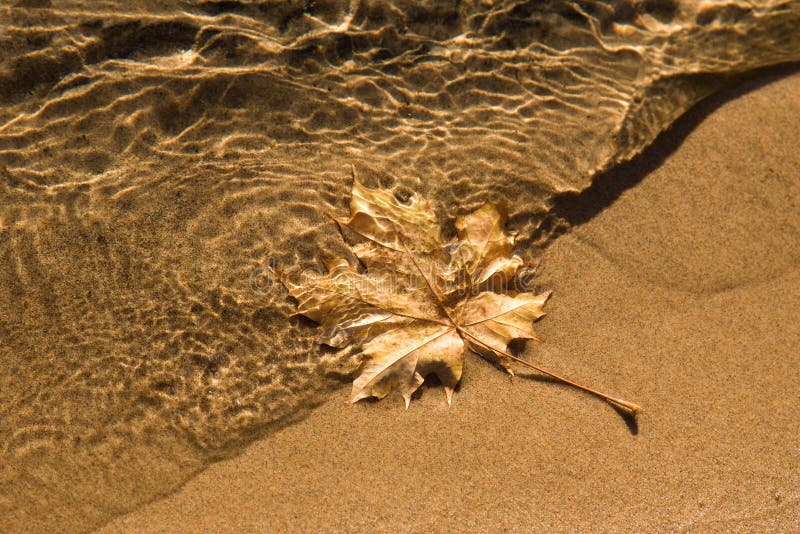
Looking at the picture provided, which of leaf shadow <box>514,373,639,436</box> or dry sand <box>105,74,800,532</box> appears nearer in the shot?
dry sand <box>105,74,800,532</box>

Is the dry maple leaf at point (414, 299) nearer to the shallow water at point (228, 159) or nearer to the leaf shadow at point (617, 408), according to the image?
the leaf shadow at point (617, 408)

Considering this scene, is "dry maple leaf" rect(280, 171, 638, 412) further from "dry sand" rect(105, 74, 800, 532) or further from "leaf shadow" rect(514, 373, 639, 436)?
"dry sand" rect(105, 74, 800, 532)

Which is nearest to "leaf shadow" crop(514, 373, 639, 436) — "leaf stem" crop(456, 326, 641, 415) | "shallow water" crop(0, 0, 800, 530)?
"leaf stem" crop(456, 326, 641, 415)

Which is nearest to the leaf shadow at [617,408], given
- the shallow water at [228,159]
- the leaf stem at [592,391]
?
the leaf stem at [592,391]

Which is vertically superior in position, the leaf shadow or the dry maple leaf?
the dry maple leaf

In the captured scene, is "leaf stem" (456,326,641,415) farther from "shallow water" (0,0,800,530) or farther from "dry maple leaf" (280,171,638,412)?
"shallow water" (0,0,800,530)

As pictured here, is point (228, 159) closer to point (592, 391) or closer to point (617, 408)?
point (592, 391)

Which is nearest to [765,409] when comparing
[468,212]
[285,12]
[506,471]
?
[506,471]

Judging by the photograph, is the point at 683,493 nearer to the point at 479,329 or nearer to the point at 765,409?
the point at 765,409
